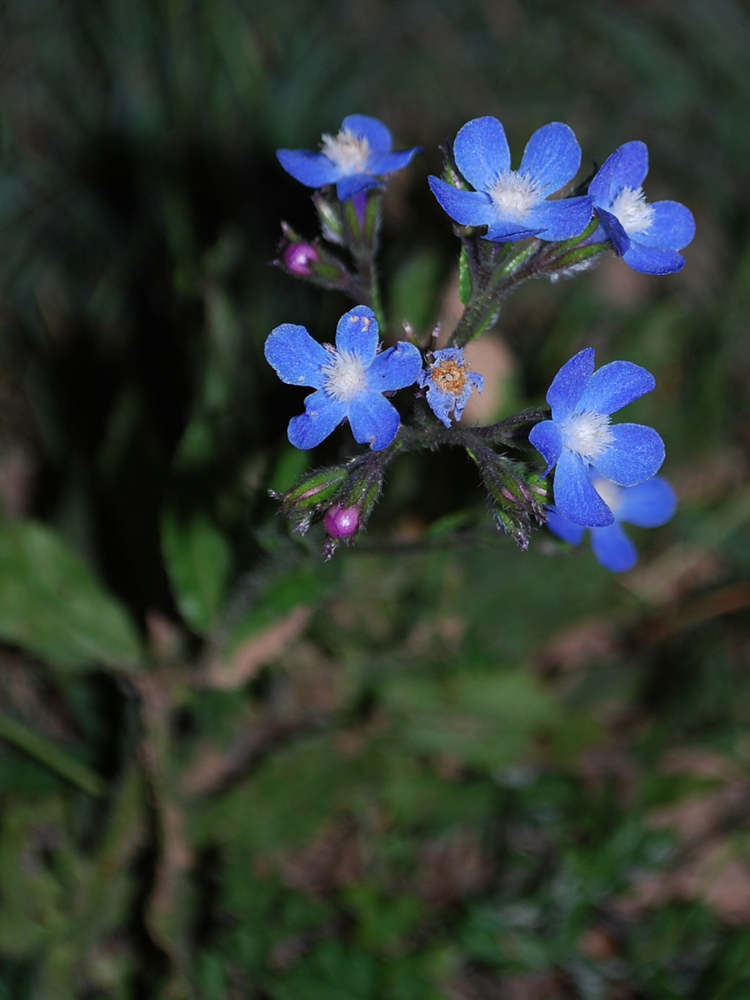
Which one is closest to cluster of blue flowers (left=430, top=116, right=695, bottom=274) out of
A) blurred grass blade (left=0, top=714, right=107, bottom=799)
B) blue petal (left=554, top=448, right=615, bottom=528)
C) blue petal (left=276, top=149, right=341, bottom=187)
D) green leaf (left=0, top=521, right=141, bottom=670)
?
blue petal (left=276, top=149, right=341, bottom=187)

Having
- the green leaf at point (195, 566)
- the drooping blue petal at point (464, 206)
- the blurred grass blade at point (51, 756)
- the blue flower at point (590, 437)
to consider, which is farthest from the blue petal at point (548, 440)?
the blurred grass blade at point (51, 756)

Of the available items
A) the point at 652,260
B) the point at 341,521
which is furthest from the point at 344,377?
the point at 652,260

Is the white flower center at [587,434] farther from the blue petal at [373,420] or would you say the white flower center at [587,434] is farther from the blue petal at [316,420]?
the blue petal at [316,420]

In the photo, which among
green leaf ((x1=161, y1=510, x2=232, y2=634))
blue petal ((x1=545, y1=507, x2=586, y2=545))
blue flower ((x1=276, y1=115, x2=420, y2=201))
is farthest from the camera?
green leaf ((x1=161, y1=510, x2=232, y2=634))

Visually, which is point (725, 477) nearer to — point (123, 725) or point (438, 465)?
point (438, 465)

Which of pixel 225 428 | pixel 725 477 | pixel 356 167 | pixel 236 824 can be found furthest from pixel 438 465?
pixel 725 477

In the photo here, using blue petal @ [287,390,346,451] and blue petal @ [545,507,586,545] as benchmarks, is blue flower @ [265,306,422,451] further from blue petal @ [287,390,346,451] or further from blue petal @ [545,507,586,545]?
blue petal @ [545,507,586,545]

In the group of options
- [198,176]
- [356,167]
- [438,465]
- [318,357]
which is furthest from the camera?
[198,176]
